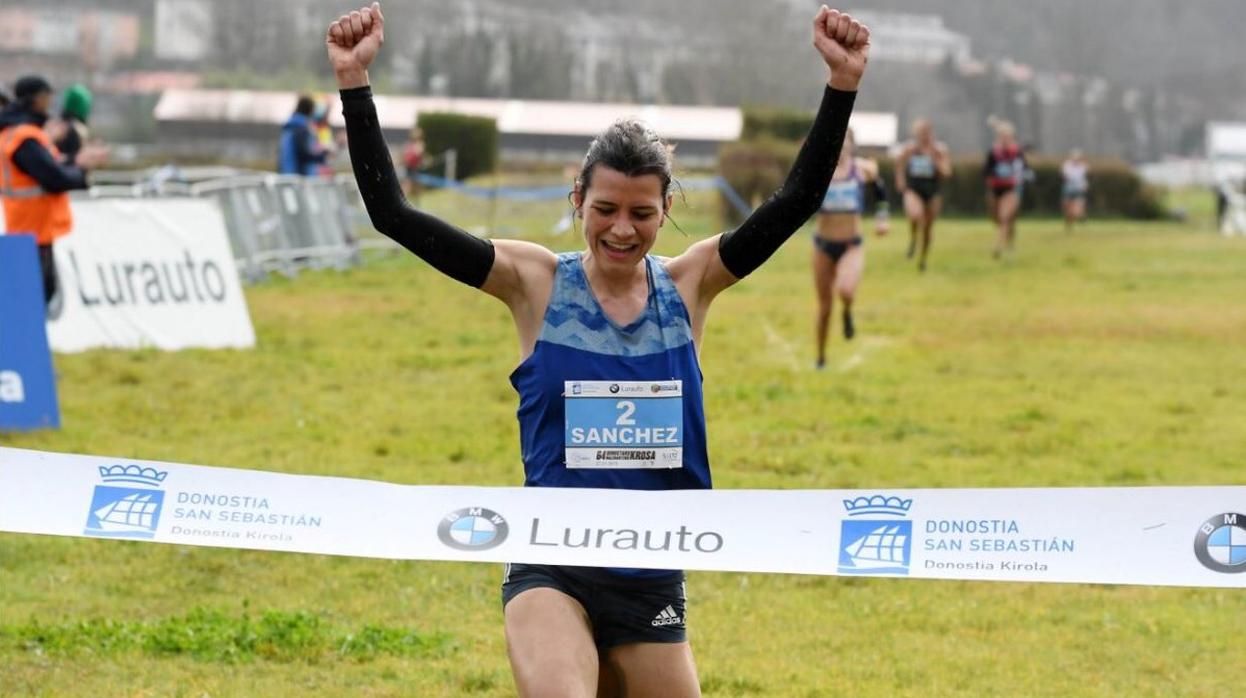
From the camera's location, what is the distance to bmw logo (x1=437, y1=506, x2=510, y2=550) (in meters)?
4.55

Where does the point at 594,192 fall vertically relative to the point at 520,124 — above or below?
above

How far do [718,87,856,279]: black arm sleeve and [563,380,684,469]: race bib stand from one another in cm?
39

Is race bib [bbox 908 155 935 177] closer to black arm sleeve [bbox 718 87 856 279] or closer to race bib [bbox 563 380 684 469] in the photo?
black arm sleeve [bbox 718 87 856 279]

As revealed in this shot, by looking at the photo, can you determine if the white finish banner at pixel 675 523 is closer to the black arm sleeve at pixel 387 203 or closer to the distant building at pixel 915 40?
the black arm sleeve at pixel 387 203

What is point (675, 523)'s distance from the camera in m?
4.48

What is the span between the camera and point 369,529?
4.63 metres

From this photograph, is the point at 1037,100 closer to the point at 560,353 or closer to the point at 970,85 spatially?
the point at 970,85

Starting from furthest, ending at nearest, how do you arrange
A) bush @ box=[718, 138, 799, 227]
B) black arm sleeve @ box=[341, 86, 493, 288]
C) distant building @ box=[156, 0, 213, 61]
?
distant building @ box=[156, 0, 213, 61] → bush @ box=[718, 138, 799, 227] → black arm sleeve @ box=[341, 86, 493, 288]

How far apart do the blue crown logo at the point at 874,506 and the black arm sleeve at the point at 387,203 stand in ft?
3.52

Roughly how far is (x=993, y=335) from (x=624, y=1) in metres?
→ 80.2

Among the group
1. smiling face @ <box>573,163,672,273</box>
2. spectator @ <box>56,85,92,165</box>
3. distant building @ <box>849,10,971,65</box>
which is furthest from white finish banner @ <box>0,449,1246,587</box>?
distant building @ <box>849,10,971,65</box>

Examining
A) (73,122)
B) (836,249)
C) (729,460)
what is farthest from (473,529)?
(73,122)

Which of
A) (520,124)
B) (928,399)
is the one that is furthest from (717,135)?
(928,399)

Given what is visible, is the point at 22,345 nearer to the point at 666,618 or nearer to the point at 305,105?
the point at 666,618
